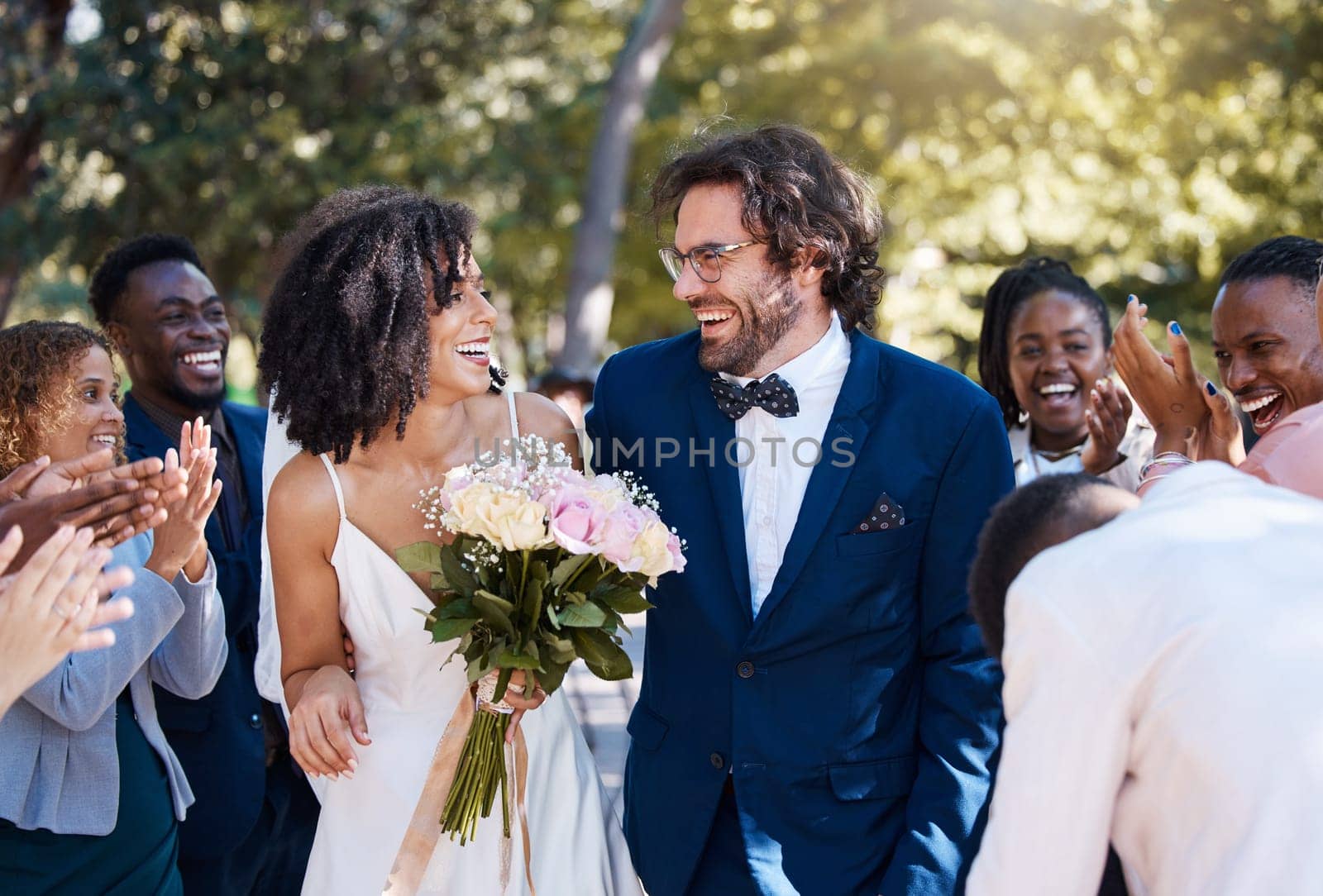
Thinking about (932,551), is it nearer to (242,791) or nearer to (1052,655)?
(1052,655)

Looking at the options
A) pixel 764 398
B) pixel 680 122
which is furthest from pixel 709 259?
pixel 680 122

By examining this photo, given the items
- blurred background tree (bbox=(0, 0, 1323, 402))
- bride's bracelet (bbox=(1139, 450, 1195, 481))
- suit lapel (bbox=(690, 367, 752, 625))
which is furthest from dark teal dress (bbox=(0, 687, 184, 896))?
blurred background tree (bbox=(0, 0, 1323, 402))

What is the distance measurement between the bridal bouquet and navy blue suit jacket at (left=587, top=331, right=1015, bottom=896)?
0.76ft

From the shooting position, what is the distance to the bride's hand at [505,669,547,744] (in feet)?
10.1

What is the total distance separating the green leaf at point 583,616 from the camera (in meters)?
3.00

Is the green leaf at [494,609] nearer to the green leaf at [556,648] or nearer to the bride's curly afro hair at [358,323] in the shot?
the green leaf at [556,648]

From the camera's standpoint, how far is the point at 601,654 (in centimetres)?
308

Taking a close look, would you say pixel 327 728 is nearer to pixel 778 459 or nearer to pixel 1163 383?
pixel 778 459

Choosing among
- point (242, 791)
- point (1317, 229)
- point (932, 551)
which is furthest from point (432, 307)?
point (1317, 229)

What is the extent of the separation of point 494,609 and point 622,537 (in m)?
0.38

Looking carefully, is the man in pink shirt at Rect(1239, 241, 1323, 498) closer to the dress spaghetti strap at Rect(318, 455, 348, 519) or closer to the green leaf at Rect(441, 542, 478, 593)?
the green leaf at Rect(441, 542, 478, 593)

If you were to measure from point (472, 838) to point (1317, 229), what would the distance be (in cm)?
1687

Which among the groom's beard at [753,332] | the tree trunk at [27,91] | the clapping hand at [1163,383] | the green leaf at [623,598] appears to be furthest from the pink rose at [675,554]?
the tree trunk at [27,91]

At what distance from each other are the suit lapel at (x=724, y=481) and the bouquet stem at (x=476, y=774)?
708 millimetres
